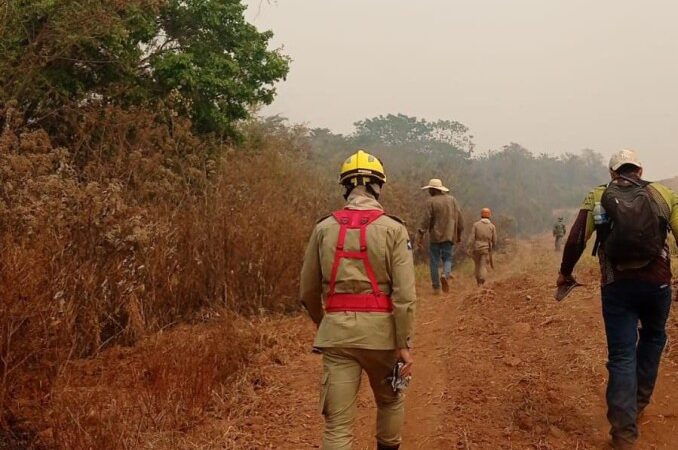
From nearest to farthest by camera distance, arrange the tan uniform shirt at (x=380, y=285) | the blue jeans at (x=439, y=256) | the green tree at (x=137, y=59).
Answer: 1. the tan uniform shirt at (x=380, y=285)
2. the green tree at (x=137, y=59)
3. the blue jeans at (x=439, y=256)

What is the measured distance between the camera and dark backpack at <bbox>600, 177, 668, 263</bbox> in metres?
3.89

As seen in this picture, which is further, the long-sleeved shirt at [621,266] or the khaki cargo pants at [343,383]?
the long-sleeved shirt at [621,266]

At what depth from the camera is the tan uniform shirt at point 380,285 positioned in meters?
3.38

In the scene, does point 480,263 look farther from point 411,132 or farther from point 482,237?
point 411,132

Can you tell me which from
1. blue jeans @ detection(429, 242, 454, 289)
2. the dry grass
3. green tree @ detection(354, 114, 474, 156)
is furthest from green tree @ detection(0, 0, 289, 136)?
green tree @ detection(354, 114, 474, 156)

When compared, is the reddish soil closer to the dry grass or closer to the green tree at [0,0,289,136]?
the dry grass

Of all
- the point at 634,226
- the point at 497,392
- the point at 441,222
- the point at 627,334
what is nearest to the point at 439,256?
the point at 441,222

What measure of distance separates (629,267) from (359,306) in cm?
184

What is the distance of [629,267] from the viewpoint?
13.1ft

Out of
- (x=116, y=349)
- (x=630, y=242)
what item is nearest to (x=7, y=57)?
(x=116, y=349)

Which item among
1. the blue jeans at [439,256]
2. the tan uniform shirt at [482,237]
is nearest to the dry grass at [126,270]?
the blue jeans at [439,256]

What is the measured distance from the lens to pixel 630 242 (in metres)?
3.89

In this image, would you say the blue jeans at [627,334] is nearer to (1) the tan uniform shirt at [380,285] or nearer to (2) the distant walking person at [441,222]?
(1) the tan uniform shirt at [380,285]

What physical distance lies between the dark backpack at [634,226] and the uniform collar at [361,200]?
153 cm
